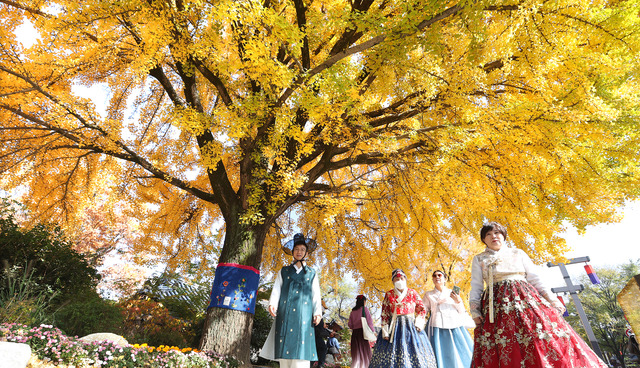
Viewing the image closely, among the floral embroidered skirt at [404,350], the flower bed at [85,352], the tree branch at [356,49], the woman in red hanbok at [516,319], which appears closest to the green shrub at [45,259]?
the flower bed at [85,352]

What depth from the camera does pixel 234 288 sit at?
4.91 m

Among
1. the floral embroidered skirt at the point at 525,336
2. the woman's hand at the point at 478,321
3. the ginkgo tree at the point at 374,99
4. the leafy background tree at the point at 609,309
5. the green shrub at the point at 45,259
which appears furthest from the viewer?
the leafy background tree at the point at 609,309

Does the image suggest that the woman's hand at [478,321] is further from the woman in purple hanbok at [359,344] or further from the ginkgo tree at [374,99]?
the woman in purple hanbok at [359,344]

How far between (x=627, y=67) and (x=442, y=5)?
3.07 m

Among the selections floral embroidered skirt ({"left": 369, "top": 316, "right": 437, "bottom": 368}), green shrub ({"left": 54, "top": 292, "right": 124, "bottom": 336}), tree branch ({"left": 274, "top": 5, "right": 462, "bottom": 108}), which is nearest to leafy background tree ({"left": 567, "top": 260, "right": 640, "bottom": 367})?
floral embroidered skirt ({"left": 369, "top": 316, "right": 437, "bottom": 368})

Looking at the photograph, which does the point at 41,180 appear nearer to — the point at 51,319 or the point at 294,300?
the point at 51,319

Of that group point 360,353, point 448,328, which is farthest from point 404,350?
point 360,353

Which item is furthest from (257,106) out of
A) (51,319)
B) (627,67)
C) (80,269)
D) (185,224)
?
(185,224)

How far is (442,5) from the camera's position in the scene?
300 cm

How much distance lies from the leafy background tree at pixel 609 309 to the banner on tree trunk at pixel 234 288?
21214mm

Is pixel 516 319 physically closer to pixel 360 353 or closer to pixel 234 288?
pixel 234 288

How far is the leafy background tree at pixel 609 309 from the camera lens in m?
18.5

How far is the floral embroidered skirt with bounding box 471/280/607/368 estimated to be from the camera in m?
2.19

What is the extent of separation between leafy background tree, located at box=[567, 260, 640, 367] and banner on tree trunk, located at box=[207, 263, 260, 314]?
2121cm
